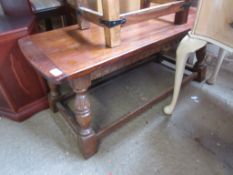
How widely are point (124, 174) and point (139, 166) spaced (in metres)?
0.09

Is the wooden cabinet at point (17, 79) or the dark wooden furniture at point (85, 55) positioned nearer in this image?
the dark wooden furniture at point (85, 55)

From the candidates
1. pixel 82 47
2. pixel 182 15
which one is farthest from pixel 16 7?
pixel 182 15

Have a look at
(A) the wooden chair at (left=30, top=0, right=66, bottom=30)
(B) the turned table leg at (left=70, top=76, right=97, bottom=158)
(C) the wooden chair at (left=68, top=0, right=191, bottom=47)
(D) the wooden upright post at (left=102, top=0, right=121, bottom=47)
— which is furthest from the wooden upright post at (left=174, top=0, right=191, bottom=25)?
(A) the wooden chair at (left=30, top=0, right=66, bottom=30)

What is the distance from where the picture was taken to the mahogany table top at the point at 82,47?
0.72m

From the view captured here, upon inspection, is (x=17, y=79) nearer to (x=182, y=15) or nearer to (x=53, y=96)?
(x=53, y=96)

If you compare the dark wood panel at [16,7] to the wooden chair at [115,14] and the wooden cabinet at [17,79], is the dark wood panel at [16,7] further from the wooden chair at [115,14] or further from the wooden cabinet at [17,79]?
the wooden chair at [115,14]

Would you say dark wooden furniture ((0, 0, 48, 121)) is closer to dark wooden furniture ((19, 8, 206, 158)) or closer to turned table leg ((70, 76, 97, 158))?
A: dark wooden furniture ((19, 8, 206, 158))

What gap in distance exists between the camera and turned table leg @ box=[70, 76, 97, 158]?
77 cm

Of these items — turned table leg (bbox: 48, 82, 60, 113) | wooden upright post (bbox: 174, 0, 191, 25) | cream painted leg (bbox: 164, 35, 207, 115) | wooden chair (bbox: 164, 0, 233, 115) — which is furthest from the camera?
turned table leg (bbox: 48, 82, 60, 113)

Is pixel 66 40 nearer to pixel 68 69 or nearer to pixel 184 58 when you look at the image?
pixel 68 69

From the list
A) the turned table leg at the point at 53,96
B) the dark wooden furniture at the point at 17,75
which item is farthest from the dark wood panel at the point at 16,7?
the turned table leg at the point at 53,96

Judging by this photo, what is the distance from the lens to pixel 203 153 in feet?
3.25

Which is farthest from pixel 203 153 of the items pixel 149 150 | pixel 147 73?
pixel 147 73

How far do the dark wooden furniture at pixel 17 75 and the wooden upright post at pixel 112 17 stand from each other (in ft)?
1.52
